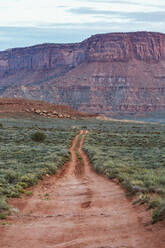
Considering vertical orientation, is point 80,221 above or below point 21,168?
above

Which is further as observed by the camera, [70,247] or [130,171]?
[130,171]

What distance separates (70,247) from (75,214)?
311 centimetres

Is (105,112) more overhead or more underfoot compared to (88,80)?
more underfoot

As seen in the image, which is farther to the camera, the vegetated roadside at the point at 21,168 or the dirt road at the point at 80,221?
the vegetated roadside at the point at 21,168

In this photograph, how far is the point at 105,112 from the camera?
173 meters

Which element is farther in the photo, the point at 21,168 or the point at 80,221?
the point at 21,168

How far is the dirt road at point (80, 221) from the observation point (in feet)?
27.6

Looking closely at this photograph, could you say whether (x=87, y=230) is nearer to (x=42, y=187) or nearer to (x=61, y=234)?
(x=61, y=234)

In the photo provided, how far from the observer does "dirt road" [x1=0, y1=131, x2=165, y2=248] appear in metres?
8.41

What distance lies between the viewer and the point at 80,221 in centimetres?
1029

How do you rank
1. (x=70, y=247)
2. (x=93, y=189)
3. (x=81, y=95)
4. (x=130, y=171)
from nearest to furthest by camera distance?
Result: (x=70, y=247) < (x=93, y=189) < (x=130, y=171) < (x=81, y=95)

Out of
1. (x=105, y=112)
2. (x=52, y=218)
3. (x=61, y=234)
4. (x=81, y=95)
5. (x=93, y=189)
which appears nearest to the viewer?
(x=61, y=234)

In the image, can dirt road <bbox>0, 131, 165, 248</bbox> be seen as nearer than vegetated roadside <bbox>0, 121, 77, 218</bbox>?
Yes

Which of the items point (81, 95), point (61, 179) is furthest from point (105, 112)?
point (61, 179)
